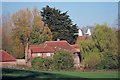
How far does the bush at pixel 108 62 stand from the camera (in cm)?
1905

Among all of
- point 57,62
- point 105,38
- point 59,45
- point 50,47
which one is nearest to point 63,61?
point 57,62

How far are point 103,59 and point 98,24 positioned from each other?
279 centimetres

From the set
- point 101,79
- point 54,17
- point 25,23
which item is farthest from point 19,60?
point 101,79

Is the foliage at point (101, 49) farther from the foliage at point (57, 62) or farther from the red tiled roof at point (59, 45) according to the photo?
the red tiled roof at point (59, 45)

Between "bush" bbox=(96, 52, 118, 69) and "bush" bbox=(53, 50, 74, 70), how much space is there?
→ 2.05 m

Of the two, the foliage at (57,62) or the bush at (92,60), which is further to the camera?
the bush at (92,60)

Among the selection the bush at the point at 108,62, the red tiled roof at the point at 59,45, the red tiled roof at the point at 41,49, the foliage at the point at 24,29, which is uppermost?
the foliage at the point at 24,29

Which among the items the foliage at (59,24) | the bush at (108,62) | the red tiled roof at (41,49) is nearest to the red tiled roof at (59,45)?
the red tiled roof at (41,49)

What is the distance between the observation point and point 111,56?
19.4 m

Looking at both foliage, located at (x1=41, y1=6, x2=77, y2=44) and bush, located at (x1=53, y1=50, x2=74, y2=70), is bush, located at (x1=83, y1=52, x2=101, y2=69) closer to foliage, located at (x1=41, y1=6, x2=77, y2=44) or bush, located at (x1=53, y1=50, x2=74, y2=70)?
bush, located at (x1=53, y1=50, x2=74, y2=70)

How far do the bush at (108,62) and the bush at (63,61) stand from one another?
205 centimetres

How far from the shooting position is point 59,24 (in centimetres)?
2573

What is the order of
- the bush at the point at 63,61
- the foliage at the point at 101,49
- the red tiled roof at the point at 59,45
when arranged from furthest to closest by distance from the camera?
1. the red tiled roof at the point at 59,45
2. the foliage at the point at 101,49
3. the bush at the point at 63,61

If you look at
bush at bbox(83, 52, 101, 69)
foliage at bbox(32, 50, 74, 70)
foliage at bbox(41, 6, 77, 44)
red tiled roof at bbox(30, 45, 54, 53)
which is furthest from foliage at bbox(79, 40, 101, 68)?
foliage at bbox(41, 6, 77, 44)
